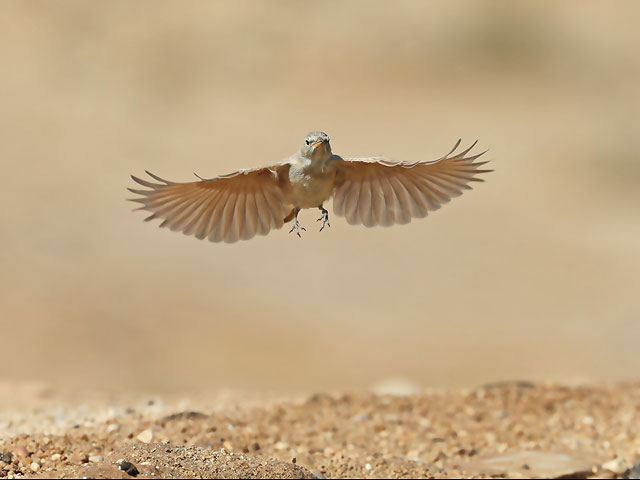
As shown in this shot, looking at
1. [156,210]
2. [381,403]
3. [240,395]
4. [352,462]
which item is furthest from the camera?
[240,395]

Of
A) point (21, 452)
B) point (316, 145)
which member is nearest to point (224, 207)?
point (316, 145)

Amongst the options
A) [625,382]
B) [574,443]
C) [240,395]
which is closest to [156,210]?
[574,443]

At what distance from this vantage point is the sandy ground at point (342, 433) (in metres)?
5.06

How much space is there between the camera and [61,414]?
7.13 meters

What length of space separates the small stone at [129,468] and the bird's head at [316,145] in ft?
4.95

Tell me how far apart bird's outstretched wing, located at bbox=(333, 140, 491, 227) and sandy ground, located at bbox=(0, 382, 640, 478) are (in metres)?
1.25

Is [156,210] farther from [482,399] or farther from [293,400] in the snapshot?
[482,399]

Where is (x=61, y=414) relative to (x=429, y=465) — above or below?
above

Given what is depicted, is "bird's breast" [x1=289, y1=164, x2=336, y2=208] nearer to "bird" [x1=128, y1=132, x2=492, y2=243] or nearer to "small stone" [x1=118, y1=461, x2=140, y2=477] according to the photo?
"bird" [x1=128, y1=132, x2=492, y2=243]

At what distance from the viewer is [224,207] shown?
420cm

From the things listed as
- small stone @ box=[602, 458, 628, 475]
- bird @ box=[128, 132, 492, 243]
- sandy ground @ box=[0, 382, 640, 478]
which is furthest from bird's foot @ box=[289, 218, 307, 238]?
small stone @ box=[602, 458, 628, 475]

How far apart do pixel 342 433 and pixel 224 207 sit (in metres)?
3.19

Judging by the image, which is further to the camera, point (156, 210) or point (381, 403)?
point (381, 403)

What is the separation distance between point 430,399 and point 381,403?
489 millimetres
